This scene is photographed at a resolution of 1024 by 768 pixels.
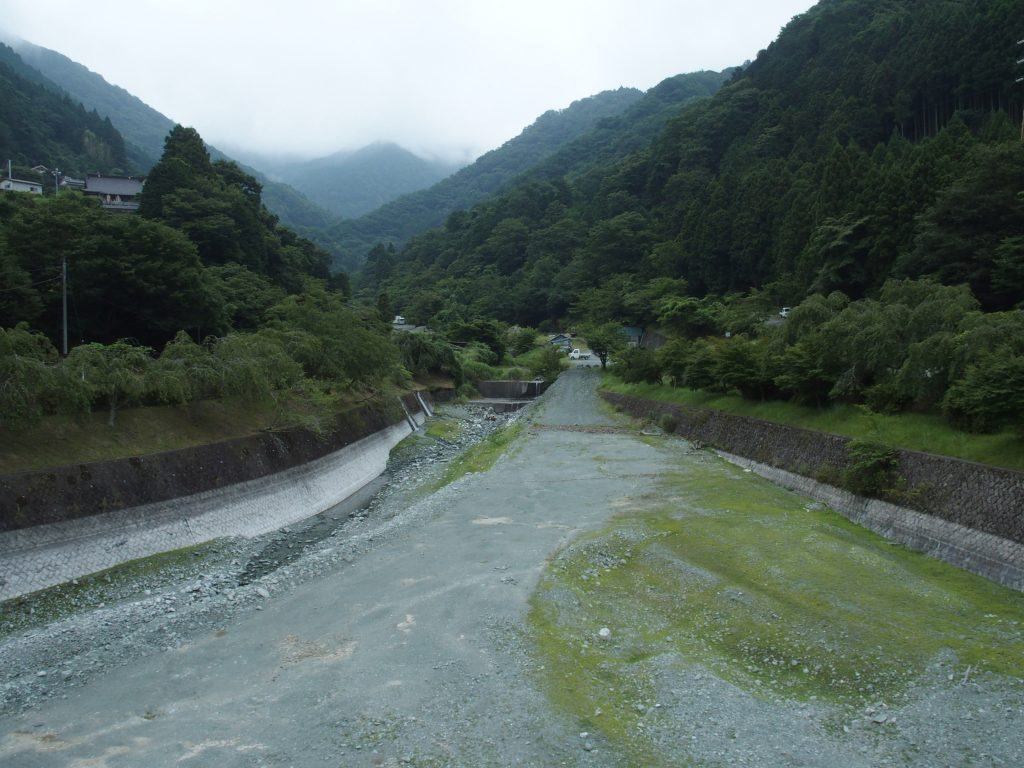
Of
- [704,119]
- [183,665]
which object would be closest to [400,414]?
[183,665]

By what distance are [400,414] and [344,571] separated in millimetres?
26021

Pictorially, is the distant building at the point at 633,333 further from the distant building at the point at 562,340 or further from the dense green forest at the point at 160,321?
the dense green forest at the point at 160,321

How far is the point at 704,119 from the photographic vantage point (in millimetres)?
90188

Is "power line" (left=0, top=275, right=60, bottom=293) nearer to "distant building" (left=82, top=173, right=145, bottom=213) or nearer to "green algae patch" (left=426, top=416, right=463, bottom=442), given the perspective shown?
"green algae patch" (left=426, top=416, right=463, bottom=442)

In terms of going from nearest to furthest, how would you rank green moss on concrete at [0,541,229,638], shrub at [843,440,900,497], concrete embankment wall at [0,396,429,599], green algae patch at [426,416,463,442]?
1. green moss on concrete at [0,541,229,638]
2. concrete embankment wall at [0,396,429,599]
3. shrub at [843,440,900,497]
4. green algae patch at [426,416,463,442]

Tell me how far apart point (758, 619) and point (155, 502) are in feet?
54.5

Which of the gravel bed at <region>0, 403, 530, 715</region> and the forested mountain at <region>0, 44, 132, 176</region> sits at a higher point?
the forested mountain at <region>0, 44, 132, 176</region>

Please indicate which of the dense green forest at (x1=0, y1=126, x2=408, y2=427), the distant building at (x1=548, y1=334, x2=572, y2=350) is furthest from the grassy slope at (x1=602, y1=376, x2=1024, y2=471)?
the distant building at (x1=548, y1=334, x2=572, y2=350)

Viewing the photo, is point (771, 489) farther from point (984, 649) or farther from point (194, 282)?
point (194, 282)

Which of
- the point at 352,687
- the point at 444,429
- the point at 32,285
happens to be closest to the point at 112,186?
the point at 32,285

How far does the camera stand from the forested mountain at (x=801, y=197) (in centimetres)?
3250

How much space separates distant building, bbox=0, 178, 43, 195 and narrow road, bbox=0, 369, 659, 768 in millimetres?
70230

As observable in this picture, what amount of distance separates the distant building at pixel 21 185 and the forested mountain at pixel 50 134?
1014 centimetres

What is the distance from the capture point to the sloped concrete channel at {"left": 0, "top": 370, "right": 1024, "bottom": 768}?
9438 millimetres
